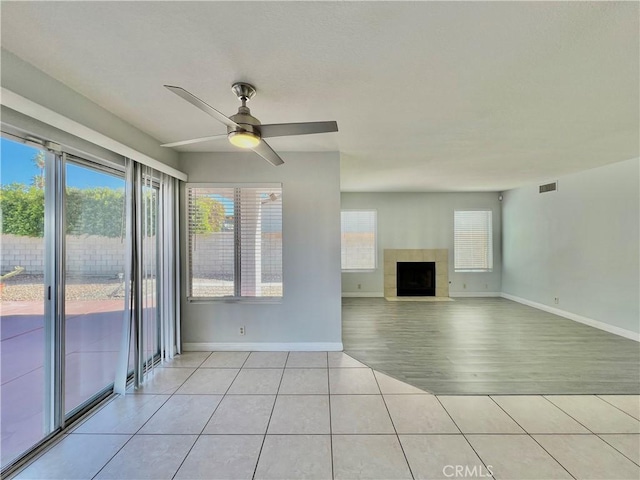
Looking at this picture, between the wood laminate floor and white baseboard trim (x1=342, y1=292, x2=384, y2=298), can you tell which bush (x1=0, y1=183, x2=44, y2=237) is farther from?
white baseboard trim (x1=342, y1=292, x2=384, y2=298)

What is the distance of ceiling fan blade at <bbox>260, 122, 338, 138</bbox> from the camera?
1.76 m

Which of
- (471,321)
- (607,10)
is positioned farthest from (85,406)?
(471,321)

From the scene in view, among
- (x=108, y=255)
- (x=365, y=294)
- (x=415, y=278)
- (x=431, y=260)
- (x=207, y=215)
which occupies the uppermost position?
(x=207, y=215)

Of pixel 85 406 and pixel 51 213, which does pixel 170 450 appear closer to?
pixel 85 406

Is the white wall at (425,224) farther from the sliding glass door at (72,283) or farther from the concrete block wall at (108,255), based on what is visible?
the sliding glass door at (72,283)

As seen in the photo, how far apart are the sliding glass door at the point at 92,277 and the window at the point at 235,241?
946mm

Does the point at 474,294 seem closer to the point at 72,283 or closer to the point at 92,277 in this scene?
the point at 92,277

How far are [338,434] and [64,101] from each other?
320 cm

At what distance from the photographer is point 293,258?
3.62m

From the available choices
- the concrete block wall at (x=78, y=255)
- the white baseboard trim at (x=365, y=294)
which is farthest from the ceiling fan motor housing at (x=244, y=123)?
the white baseboard trim at (x=365, y=294)

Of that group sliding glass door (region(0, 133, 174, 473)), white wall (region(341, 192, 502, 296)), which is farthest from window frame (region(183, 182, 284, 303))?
white wall (region(341, 192, 502, 296))

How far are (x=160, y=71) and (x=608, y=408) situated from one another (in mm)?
4473

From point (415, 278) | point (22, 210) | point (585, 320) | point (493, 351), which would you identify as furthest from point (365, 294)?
point (22, 210)

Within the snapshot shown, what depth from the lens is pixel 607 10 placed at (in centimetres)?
136
